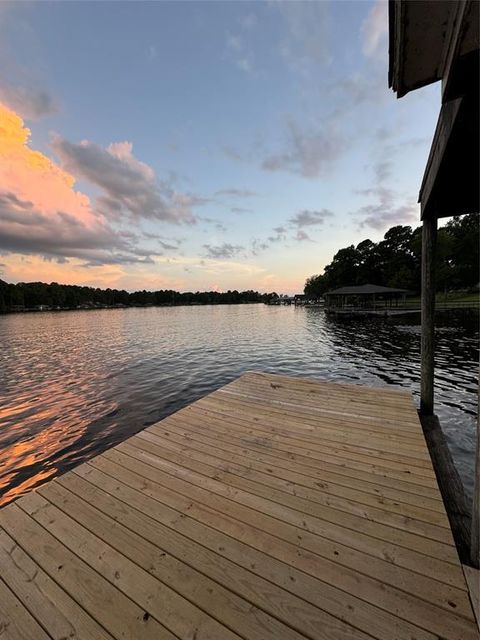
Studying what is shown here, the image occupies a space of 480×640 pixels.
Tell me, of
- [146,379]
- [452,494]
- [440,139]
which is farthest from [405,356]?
[440,139]

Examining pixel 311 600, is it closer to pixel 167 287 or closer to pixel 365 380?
pixel 365 380

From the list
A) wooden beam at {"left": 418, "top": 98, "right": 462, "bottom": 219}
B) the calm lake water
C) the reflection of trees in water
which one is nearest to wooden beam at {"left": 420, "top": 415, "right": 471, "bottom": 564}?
the calm lake water

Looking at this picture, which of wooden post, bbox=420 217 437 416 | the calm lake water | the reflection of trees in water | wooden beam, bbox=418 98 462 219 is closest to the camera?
wooden beam, bbox=418 98 462 219

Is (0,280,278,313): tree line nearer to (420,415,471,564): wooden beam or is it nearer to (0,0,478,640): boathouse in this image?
(0,0,478,640): boathouse

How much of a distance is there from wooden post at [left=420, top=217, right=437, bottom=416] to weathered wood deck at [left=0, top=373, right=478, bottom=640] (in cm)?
234

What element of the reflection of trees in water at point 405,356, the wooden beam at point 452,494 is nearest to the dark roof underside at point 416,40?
the wooden beam at point 452,494

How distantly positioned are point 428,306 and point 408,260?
222ft

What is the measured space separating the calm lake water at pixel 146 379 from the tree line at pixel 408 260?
3427cm

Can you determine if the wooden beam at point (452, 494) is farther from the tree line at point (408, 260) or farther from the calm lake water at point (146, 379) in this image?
the tree line at point (408, 260)

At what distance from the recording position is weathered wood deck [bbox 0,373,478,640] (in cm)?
157

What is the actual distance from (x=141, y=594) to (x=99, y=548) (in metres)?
0.61

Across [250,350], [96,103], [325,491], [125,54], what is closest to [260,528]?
[325,491]

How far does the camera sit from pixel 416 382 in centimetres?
939

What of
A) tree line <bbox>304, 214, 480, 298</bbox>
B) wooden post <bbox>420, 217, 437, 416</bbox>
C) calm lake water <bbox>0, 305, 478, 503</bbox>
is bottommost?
calm lake water <bbox>0, 305, 478, 503</bbox>
